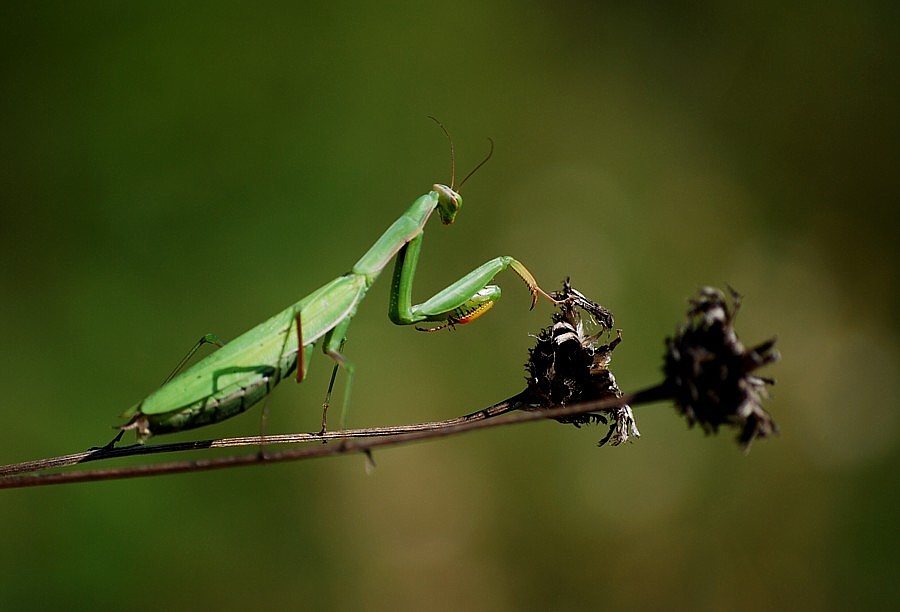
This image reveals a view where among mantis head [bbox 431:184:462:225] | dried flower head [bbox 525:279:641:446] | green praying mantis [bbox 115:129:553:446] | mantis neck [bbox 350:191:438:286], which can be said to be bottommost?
dried flower head [bbox 525:279:641:446]

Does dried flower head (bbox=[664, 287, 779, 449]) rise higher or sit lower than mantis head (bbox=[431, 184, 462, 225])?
lower

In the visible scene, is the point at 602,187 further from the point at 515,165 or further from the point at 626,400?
the point at 626,400

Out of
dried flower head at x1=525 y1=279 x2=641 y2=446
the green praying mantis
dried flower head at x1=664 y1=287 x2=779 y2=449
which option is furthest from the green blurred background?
dried flower head at x1=664 y1=287 x2=779 y2=449

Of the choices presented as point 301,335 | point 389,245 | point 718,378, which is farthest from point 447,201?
point 718,378

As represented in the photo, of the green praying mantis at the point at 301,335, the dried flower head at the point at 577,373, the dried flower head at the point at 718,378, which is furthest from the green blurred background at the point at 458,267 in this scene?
the dried flower head at the point at 718,378

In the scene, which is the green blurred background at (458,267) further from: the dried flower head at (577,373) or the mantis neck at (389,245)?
the dried flower head at (577,373)

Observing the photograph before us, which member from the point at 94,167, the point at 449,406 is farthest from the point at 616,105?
the point at 94,167

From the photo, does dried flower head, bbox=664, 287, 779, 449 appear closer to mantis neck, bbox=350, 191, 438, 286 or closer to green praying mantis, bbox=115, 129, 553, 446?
green praying mantis, bbox=115, 129, 553, 446

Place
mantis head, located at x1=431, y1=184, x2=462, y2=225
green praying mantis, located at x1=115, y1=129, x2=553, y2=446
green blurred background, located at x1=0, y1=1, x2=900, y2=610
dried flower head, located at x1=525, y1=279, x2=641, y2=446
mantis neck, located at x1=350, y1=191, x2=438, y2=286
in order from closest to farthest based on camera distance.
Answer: green praying mantis, located at x1=115, y1=129, x2=553, y2=446, dried flower head, located at x1=525, y1=279, x2=641, y2=446, mantis neck, located at x1=350, y1=191, x2=438, y2=286, mantis head, located at x1=431, y1=184, x2=462, y2=225, green blurred background, located at x1=0, y1=1, x2=900, y2=610
